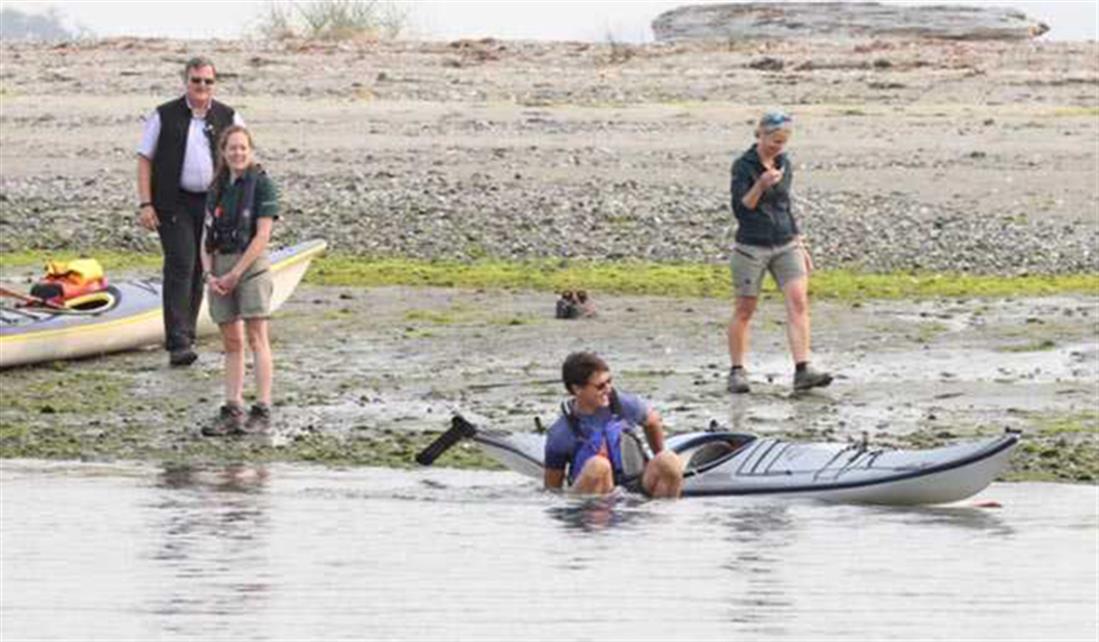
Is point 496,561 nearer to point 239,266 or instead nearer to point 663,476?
point 663,476

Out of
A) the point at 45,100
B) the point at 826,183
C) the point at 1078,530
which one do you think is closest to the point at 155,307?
the point at 1078,530

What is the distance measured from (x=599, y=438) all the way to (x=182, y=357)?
4615mm

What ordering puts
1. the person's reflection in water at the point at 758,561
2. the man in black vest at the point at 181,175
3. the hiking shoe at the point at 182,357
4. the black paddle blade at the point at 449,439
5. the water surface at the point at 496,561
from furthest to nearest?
the hiking shoe at the point at 182,357, the man in black vest at the point at 181,175, the black paddle blade at the point at 449,439, the person's reflection in water at the point at 758,561, the water surface at the point at 496,561

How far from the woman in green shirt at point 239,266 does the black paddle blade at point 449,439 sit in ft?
4.16

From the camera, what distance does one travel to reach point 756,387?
19.7 meters

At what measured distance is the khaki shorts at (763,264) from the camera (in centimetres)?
1922

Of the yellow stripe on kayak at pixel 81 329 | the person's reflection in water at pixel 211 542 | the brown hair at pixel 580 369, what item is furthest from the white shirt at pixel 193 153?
the brown hair at pixel 580 369

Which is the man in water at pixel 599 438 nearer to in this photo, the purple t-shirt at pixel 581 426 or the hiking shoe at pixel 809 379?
the purple t-shirt at pixel 581 426

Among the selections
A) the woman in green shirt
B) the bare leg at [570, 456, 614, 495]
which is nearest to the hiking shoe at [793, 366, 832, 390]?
the woman in green shirt

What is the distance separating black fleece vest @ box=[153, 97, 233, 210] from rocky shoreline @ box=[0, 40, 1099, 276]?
606cm

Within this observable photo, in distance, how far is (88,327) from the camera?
20.6m

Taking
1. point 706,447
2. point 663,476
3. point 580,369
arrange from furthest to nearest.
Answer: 1. point 706,447
2. point 663,476
3. point 580,369

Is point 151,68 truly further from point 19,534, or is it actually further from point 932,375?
point 19,534

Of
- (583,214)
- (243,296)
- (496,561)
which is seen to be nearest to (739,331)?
(243,296)
